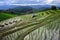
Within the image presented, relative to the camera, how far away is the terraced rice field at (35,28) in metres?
3.74

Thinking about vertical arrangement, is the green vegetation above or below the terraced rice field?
above

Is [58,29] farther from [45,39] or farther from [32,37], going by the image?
[32,37]

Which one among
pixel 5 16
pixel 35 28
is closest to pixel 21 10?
pixel 5 16

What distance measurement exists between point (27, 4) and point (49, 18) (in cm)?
73

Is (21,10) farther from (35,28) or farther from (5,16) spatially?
(35,28)

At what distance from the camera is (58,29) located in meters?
3.74

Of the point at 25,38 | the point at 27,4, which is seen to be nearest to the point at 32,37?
the point at 25,38

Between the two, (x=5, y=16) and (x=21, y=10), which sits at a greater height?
(x=21, y=10)

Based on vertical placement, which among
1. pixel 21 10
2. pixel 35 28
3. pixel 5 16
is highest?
pixel 21 10

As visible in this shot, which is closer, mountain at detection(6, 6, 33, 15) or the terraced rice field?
the terraced rice field

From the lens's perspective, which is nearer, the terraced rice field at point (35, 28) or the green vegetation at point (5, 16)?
the terraced rice field at point (35, 28)

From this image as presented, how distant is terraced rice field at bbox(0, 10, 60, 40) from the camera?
3.74m

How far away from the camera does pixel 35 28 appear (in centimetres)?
378

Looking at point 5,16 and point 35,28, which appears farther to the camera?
point 5,16
